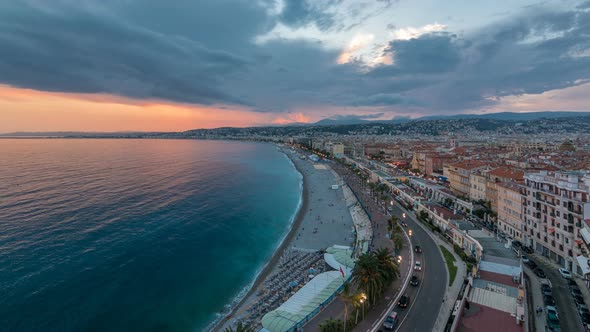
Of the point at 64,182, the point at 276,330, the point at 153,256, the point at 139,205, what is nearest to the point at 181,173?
the point at 64,182

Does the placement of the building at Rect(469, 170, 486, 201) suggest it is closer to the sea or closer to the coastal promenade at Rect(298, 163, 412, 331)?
the coastal promenade at Rect(298, 163, 412, 331)

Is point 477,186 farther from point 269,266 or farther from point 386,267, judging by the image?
point 269,266

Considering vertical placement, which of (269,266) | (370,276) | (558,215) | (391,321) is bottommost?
(269,266)

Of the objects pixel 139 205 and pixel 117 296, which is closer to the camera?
pixel 117 296

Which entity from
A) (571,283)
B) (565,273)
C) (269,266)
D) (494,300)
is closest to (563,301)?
(571,283)

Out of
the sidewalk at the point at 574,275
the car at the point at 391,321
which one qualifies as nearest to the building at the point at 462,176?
the sidewalk at the point at 574,275

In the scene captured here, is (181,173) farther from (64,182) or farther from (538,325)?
(538,325)

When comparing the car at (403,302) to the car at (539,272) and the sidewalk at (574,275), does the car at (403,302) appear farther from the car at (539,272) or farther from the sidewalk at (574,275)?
the car at (539,272)
